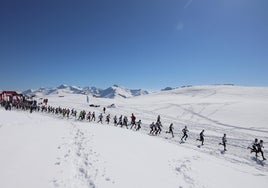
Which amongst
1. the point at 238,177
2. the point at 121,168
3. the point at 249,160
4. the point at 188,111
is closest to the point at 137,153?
the point at 121,168

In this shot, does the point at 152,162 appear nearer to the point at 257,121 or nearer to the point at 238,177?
the point at 238,177

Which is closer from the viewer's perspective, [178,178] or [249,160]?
[178,178]

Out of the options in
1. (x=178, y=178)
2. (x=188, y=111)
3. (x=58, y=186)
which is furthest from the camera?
(x=188, y=111)

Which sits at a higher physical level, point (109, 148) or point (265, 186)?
point (109, 148)

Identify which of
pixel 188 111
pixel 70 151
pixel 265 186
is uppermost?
pixel 188 111

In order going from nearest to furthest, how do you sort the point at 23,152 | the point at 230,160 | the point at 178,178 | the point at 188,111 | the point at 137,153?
the point at 178,178 < the point at 23,152 < the point at 137,153 < the point at 230,160 < the point at 188,111

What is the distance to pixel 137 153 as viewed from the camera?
1515 cm

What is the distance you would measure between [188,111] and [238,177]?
56466 millimetres

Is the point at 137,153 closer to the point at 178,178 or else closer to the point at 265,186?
the point at 178,178

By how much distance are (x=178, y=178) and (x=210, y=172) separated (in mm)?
2488

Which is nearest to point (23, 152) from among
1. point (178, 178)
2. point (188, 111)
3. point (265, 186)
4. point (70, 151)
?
point (70, 151)

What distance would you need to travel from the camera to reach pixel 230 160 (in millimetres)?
17859

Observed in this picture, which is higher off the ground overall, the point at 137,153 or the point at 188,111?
the point at 188,111

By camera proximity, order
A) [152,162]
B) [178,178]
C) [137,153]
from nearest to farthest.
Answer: [178,178]
[152,162]
[137,153]
